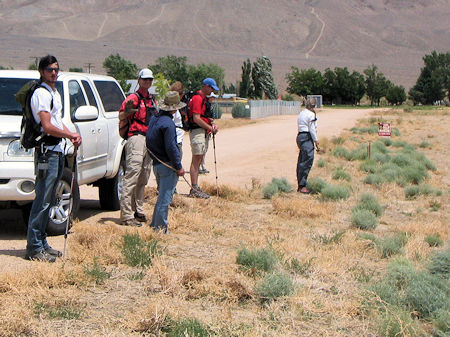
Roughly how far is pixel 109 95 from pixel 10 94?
193cm

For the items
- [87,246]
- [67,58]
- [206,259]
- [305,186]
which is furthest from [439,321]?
[67,58]

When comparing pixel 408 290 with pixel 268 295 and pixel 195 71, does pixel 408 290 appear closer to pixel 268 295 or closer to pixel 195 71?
pixel 268 295

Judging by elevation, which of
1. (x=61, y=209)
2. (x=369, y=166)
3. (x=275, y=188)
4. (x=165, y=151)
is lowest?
(x=369, y=166)

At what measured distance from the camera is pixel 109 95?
10672 millimetres

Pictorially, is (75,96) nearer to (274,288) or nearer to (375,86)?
(274,288)

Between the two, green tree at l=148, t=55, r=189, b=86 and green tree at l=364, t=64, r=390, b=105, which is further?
green tree at l=364, t=64, r=390, b=105

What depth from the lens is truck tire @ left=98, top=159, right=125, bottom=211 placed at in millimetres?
10492

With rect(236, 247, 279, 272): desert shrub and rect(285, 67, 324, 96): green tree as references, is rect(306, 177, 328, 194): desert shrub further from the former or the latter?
Result: rect(285, 67, 324, 96): green tree

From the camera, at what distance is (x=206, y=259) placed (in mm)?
7520

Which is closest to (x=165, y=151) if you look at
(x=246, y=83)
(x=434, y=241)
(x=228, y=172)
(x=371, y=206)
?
(x=434, y=241)

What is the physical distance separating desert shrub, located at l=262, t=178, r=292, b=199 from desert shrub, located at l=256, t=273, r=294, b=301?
21.7ft

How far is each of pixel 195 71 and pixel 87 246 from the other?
4357 inches

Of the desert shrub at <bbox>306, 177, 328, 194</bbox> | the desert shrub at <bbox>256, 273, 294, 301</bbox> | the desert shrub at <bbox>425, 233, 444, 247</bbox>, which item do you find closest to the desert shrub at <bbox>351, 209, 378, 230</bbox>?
the desert shrub at <bbox>425, 233, 444, 247</bbox>

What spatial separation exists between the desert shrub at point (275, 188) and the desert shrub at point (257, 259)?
556 cm
